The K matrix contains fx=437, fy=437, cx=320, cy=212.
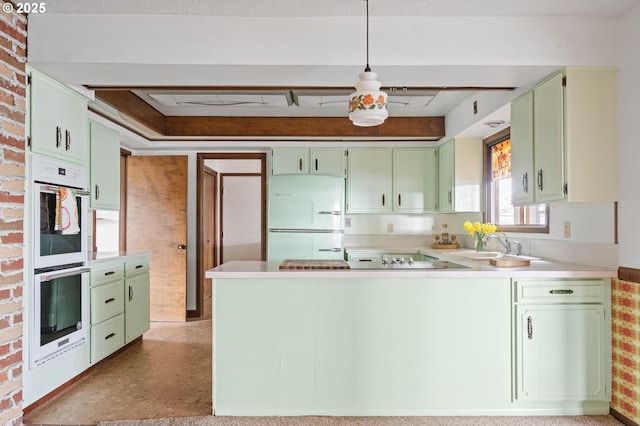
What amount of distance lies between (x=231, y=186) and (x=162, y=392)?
16.3 feet

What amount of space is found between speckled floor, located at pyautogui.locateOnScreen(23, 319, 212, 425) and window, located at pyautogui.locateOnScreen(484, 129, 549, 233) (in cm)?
285

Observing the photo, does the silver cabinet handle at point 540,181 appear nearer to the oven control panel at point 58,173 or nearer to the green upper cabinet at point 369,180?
the green upper cabinet at point 369,180

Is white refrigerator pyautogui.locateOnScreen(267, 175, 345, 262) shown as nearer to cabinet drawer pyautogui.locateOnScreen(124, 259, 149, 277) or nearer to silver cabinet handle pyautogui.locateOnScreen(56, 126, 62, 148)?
cabinet drawer pyautogui.locateOnScreen(124, 259, 149, 277)

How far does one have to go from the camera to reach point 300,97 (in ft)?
13.6

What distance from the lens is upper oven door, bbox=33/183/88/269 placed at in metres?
2.61

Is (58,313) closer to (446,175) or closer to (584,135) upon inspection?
(584,135)

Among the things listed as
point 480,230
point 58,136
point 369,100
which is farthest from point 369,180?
point 58,136

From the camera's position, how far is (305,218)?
4.74 m

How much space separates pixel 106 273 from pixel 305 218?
6.67 feet

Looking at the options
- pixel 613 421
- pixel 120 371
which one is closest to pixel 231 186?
pixel 120 371

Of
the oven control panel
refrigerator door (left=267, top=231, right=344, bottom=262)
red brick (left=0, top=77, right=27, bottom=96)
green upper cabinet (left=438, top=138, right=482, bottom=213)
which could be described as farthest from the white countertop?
refrigerator door (left=267, top=231, right=344, bottom=262)

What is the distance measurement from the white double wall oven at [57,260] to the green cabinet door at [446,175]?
3.38 meters

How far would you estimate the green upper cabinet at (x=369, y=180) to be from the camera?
510 centimetres

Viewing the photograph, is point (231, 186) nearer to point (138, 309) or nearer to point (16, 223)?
point (138, 309)
